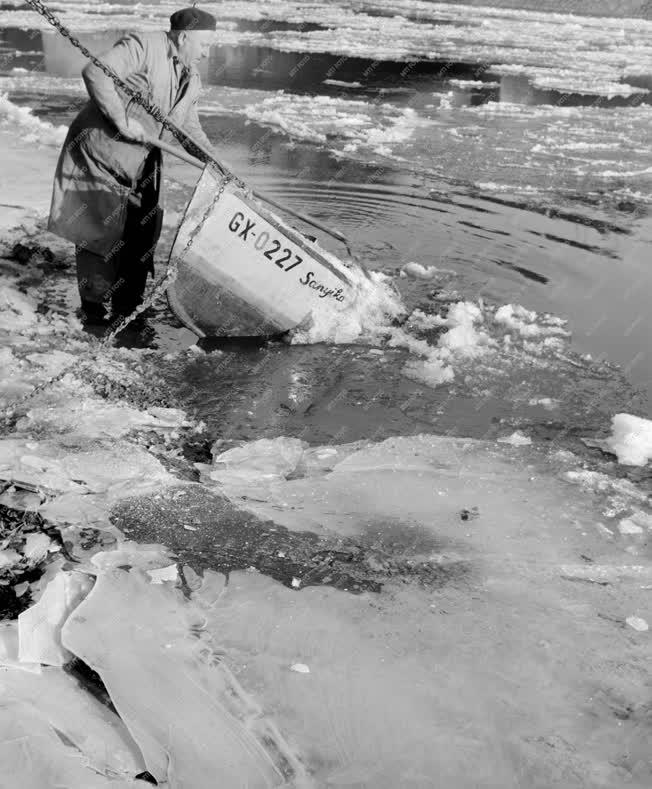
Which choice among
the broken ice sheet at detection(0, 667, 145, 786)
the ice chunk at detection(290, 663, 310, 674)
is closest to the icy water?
the ice chunk at detection(290, 663, 310, 674)

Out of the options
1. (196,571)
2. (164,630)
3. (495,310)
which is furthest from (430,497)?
(495,310)

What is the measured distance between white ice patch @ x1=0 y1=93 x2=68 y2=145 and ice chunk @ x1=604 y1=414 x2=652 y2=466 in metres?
7.44

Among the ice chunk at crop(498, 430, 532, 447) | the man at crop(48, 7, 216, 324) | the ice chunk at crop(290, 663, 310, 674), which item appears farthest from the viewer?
the man at crop(48, 7, 216, 324)

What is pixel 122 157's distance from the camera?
5070mm

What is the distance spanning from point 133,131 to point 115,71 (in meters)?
0.34

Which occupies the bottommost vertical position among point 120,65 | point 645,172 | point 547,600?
point 547,600

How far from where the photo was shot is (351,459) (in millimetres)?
4246

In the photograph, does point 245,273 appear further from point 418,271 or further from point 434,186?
point 434,186

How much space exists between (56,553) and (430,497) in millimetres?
1709

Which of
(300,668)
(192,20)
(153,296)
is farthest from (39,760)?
(192,20)

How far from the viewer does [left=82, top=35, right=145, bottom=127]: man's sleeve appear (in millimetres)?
4642

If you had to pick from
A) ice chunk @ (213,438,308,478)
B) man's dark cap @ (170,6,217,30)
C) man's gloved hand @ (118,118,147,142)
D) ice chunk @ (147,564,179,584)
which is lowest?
ice chunk @ (213,438,308,478)

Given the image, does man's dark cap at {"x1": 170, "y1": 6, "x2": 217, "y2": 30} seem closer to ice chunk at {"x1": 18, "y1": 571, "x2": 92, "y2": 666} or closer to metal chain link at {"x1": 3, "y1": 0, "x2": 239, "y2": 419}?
metal chain link at {"x1": 3, "y1": 0, "x2": 239, "y2": 419}

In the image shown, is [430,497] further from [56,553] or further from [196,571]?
[56,553]
